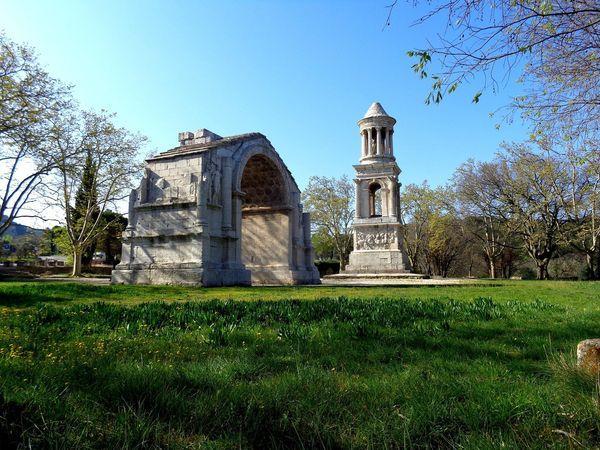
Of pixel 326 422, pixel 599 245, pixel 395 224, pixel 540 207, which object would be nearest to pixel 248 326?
pixel 326 422

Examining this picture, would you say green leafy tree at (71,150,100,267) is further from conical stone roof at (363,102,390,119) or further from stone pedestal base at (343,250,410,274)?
conical stone roof at (363,102,390,119)

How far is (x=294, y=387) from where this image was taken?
109 inches

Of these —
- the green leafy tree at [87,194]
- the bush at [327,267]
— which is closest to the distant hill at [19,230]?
the green leafy tree at [87,194]

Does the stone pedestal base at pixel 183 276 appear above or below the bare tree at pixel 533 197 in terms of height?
below

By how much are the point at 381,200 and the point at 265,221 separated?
12.5 m

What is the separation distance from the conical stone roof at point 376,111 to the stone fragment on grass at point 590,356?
31.2m

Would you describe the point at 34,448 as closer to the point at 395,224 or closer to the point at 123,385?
the point at 123,385

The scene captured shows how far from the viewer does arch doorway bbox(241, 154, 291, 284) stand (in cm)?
2170

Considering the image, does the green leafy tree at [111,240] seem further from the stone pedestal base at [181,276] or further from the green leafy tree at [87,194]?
the stone pedestal base at [181,276]

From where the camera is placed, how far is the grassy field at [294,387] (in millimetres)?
2064

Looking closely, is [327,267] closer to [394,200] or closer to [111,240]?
[394,200]

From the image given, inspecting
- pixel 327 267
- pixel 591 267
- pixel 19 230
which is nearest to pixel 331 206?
pixel 327 267

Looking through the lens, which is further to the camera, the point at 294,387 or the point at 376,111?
the point at 376,111

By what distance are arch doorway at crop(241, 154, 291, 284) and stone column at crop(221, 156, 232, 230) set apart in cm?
362
